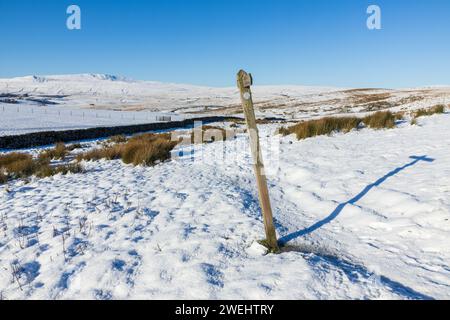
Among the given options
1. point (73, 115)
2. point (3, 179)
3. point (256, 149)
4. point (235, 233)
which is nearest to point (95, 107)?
point (73, 115)

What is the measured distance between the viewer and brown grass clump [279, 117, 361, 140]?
11742 mm

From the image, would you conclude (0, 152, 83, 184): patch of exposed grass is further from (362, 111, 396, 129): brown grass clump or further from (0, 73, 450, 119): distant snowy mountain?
(0, 73, 450, 119): distant snowy mountain

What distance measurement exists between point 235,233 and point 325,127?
29.8 feet

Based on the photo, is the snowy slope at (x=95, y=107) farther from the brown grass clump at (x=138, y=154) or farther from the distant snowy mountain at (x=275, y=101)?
the brown grass clump at (x=138, y=154)

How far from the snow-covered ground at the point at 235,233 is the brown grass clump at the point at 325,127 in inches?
162

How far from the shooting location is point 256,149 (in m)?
3.27

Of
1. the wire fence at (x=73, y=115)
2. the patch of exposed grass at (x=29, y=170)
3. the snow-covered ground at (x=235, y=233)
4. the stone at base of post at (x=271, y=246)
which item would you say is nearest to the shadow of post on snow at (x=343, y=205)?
the snow-covered ground at (x=235, y=233)

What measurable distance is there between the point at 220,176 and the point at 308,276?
473cm

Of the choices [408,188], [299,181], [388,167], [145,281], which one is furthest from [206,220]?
[388,167]

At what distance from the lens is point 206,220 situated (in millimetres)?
4629

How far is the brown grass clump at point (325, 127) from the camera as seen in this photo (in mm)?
11742

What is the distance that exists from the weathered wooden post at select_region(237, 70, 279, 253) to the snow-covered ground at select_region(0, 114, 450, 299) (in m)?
0.21
